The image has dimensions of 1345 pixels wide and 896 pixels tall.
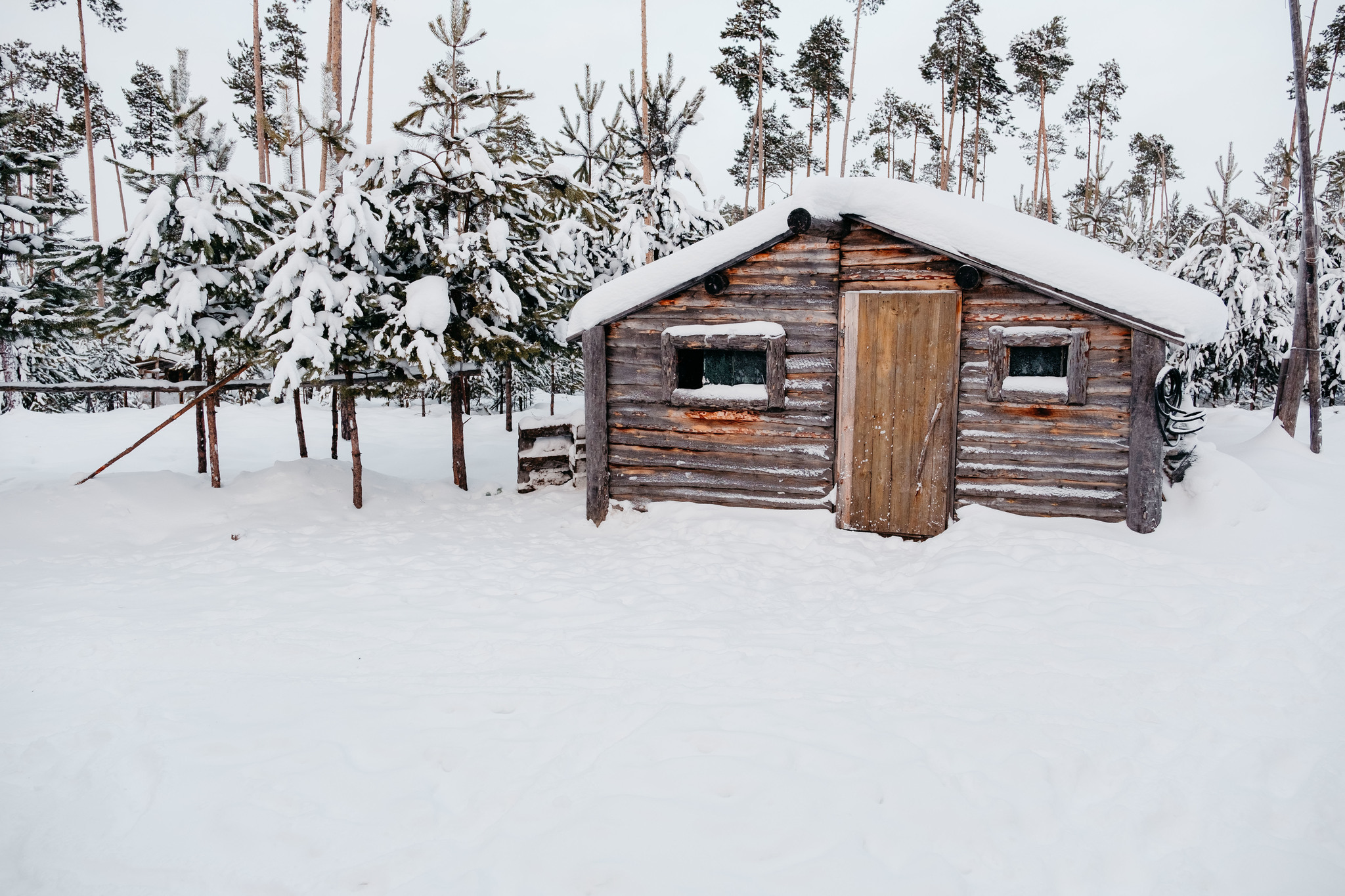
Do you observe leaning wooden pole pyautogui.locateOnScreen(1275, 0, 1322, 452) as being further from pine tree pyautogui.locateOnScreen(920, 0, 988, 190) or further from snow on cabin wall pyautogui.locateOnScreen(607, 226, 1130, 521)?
pine tree pyautogui.locateOnScreen(920, 0, 988, 190)

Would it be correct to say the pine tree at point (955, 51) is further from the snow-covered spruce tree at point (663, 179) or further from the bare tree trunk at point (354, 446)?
the bare tree trunk at point (354, 446)

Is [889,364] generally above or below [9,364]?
below

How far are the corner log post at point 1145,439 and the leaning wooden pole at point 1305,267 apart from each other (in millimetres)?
5612

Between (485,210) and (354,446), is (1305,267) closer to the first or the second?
(485,210)

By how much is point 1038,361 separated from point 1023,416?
1088 millimetres

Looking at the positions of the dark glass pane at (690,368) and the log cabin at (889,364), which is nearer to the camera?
the log cabin at (889,364)

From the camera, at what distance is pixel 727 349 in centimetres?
845

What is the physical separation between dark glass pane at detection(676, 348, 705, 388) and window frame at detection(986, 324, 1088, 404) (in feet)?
11.2

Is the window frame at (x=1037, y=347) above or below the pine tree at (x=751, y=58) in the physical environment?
below

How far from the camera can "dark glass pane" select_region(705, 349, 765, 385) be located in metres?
9.16

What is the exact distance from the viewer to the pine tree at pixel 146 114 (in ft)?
79.5

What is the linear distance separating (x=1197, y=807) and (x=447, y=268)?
8837 millimetres

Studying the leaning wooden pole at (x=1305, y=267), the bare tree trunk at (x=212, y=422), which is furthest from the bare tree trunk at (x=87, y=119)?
the leaning wooden pole at (x=1305, y=267)

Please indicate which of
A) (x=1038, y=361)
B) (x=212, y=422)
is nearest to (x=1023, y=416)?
(x=1038, y=361)
